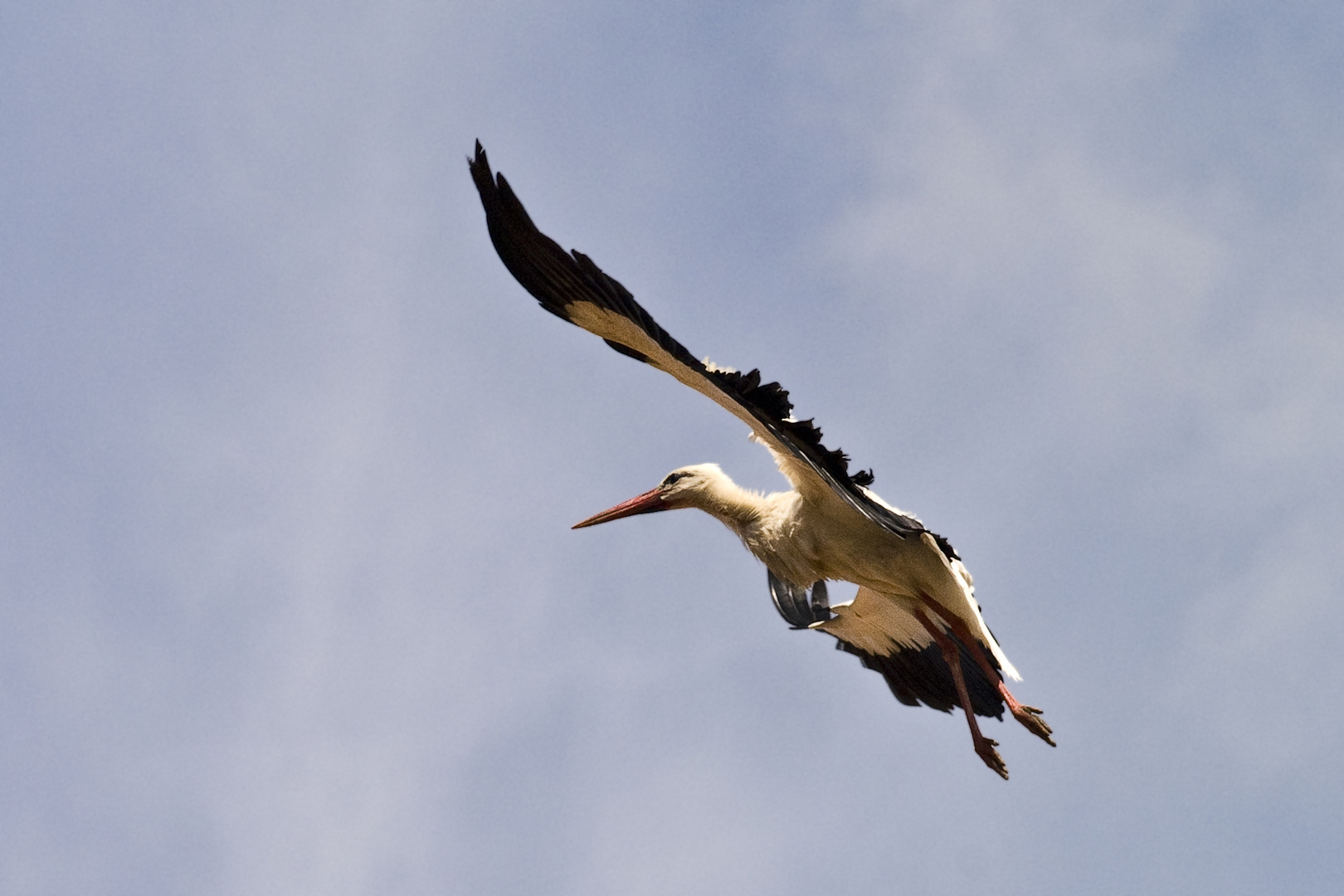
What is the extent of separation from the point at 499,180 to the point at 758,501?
108 inches

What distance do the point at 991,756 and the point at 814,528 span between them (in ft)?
5.34

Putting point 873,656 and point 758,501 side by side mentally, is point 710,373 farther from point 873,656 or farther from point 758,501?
point 873,656

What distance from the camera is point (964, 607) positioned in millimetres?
8797

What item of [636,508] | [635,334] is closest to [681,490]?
[636,508]

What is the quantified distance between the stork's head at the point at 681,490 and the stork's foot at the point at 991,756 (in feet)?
6.94

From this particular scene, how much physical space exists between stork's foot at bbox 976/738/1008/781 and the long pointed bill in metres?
2.32

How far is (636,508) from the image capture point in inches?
379

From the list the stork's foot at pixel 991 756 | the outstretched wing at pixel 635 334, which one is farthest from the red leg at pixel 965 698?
the outstretched wing at pixel 635 334

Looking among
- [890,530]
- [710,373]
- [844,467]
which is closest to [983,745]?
[890,530]

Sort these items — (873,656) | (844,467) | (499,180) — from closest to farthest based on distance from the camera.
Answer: (499,180)
(844,467)
(873,656)

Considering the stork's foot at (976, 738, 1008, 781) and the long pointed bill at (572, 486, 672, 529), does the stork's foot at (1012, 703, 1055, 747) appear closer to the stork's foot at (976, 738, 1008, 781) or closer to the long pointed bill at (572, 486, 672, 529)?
the stork's foot at (976, 738, 1008, 781)

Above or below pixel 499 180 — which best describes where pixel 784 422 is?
below

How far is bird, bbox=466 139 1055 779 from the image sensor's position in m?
7.54

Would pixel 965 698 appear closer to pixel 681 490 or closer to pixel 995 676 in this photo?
pixel 995 676
